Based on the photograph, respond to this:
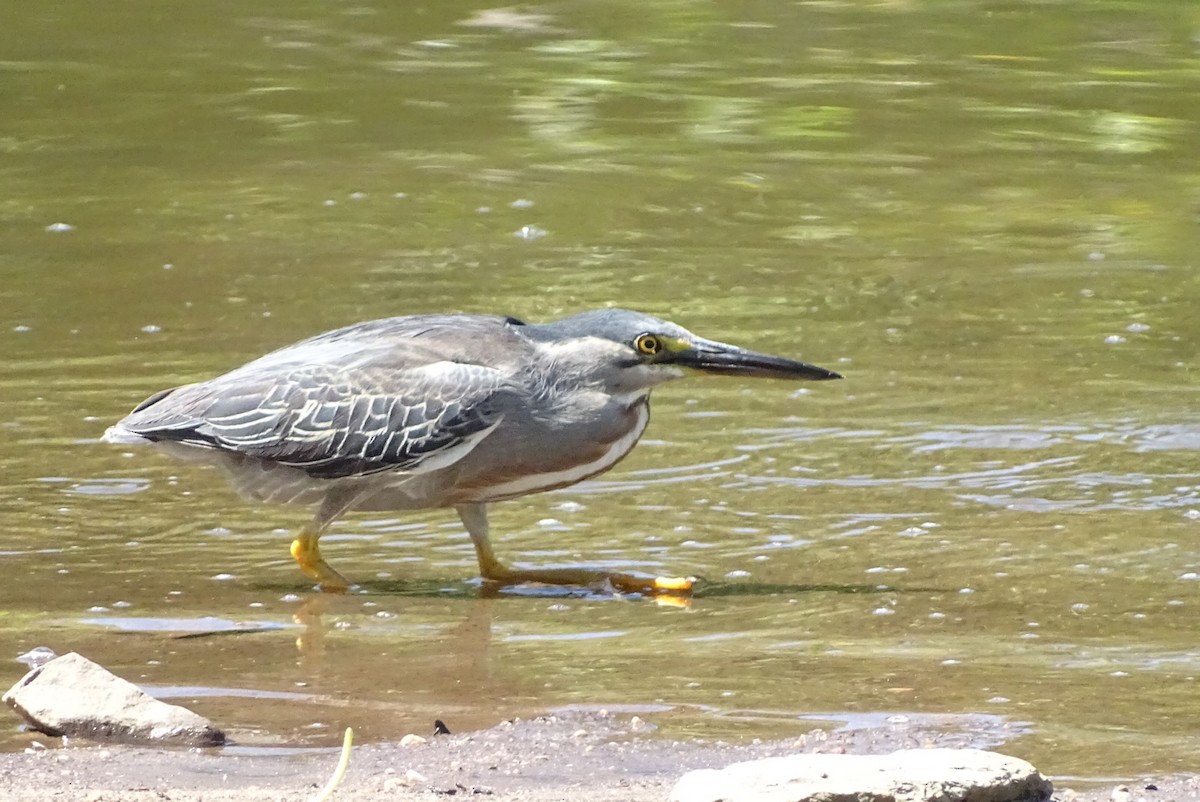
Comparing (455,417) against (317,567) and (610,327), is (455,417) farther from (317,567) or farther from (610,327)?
(317,567)

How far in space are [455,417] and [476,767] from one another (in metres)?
1.79

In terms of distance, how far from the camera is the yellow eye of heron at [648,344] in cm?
607

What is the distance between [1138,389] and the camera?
25.5ft

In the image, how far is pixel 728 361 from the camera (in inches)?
241

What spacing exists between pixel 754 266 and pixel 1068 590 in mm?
4067

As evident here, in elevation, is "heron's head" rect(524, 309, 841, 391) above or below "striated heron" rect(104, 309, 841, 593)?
above

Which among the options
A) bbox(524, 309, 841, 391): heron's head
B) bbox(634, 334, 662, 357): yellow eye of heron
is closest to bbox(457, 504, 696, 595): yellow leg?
bbox(524, 309, 841, 391): heron's head

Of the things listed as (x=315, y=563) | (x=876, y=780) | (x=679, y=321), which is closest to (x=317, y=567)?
(x=315, y=563)

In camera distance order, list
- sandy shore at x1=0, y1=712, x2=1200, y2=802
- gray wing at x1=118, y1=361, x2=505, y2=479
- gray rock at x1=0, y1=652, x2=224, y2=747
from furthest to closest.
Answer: gray wing at x1=118, y1=361, x2=505, y2=479 < gray rock at x1=0, y1=652, x2=224, y2=747 < sandy shore at x1=0, y1=712, x2=1200, y2=802

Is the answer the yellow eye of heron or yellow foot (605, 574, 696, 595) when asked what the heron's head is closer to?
the yellow eye of heron

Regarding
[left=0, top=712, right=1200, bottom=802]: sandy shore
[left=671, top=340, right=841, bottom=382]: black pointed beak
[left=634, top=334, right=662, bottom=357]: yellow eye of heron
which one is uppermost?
[left=634, top=334, right=662, bottom=357]: yellow eye of heron

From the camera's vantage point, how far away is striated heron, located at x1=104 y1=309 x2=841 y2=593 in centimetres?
605

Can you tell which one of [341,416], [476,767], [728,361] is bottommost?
[476,767]

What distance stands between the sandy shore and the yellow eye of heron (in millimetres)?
1565
